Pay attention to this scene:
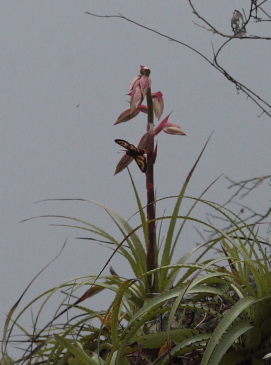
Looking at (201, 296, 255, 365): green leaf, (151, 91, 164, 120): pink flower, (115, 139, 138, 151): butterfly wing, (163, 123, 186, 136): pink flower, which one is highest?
(151, 91, 164, 120): pink flower

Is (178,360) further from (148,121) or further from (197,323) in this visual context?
(148,121)

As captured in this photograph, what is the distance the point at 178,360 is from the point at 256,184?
0.85m

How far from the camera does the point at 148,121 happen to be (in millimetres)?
994

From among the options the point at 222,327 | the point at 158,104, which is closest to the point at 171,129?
the point at 158,104

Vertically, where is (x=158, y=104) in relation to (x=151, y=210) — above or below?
Answer: above

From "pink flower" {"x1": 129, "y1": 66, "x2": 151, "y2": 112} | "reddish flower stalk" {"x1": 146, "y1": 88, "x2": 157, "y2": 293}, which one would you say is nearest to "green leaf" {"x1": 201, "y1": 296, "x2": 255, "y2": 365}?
"reddish flower stalk" {"x1": 146, "y1": 88, "x2": 157, "y2": 293}

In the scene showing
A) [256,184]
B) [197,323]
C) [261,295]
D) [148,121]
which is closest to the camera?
[261,295]

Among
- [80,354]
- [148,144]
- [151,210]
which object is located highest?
[148,144]

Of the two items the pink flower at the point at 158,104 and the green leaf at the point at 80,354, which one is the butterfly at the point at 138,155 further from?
the green leaf at the point at 80,354

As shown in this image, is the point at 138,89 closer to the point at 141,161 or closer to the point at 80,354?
the point at 141,161

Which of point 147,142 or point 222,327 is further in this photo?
point 147,142

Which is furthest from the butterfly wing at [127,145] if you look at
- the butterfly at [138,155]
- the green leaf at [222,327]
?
the green leaf at [222,327]

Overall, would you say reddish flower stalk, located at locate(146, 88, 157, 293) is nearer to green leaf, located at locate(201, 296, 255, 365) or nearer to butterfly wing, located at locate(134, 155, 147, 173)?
butterfly wing, located at locate(134, 155, 147, 173)

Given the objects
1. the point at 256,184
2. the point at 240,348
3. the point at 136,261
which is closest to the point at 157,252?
the point at 136,261
